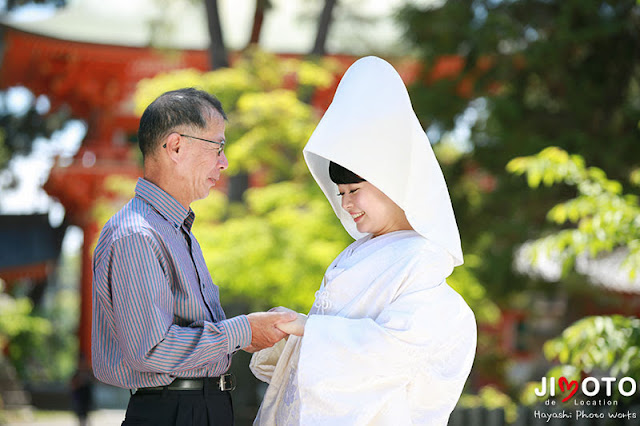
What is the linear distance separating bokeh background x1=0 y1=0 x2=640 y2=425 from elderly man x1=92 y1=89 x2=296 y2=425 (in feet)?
6.60

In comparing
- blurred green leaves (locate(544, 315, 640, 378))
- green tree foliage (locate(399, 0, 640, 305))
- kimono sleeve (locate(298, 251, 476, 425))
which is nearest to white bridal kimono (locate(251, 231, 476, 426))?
kimono sleeve (locate(298, 251, 476, 425))

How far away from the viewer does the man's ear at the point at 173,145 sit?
216cm

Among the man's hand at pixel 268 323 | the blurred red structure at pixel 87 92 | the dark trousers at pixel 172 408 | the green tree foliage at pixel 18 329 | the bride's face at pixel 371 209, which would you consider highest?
the blurred red structure at pixel 87 92

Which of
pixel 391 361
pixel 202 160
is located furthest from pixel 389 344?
pixel 202 160

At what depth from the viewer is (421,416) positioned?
6.51 ft

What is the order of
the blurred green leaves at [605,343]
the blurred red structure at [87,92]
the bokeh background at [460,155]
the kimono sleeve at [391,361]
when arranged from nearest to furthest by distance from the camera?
the kimono sleeve at [391,361]
the blurred green leaves at [605,343]
the bokeh background at [460,155]
the blurred red structure at [87,92]

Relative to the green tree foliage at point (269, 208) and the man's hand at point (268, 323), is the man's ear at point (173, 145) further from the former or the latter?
the green tree foliage at point (269, 208)

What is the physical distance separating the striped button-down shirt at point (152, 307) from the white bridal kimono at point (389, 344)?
9.9 inches

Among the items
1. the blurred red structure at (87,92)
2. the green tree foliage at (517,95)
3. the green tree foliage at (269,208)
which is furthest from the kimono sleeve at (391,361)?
the blurred red structure at (87,92)

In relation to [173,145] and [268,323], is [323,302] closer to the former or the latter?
[268,323]

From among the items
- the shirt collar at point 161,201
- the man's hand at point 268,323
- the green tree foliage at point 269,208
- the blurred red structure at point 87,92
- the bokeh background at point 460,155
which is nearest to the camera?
the man's hand at point 268,323

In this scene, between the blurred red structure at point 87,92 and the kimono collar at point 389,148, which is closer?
the kimono collar at point 389,148

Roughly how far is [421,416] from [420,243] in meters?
0.45

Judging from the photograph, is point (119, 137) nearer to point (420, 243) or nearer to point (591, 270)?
point (591, 270)
